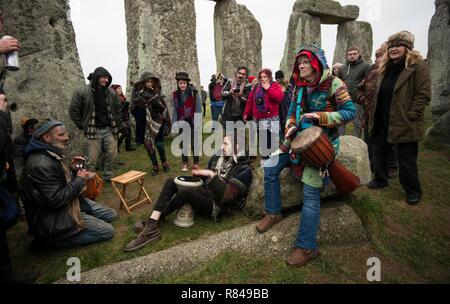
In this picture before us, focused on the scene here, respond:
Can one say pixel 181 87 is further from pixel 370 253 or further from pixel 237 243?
pixel 370 253

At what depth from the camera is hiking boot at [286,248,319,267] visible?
257 centimetres

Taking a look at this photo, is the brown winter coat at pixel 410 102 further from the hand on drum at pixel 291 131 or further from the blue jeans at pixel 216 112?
the blue jeans at pixel 216 112

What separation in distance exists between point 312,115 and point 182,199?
1.83m

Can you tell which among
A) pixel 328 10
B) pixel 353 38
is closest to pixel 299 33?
pixel 328 10

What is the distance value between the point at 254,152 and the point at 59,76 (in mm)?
3923

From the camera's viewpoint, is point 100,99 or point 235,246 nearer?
point 235,246

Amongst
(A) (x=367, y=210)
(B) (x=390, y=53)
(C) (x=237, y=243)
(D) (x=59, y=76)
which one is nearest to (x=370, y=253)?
(A) (x=367, y=210)

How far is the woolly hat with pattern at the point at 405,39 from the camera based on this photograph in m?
3.40

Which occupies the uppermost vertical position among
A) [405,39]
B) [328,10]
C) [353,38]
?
[328,10]

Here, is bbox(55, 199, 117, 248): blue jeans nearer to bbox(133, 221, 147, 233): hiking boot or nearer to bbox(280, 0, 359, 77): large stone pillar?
bbox(133, 221, 147, 233): hiking boot

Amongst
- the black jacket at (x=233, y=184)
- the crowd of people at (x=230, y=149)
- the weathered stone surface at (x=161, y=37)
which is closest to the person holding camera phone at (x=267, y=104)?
the crowd of people at (x=230, y=149)

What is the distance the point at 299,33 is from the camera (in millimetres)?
11625

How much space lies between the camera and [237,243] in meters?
2.90

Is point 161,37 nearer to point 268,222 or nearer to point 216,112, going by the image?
point 216,112
